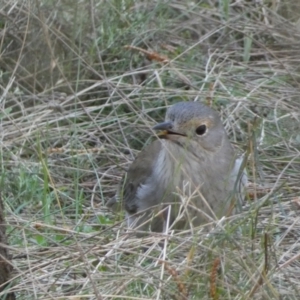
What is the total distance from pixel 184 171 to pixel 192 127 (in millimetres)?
295

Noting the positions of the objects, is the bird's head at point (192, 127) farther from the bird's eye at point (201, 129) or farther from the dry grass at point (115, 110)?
the dry grass at point (115, 110)

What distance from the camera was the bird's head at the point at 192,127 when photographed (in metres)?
5.87

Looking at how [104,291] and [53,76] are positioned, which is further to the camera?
[53,76]

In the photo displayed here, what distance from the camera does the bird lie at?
574 centimetres

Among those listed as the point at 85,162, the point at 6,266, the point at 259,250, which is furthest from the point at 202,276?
the point at 85,162

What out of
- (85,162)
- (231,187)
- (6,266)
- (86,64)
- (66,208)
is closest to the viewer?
(6,266)

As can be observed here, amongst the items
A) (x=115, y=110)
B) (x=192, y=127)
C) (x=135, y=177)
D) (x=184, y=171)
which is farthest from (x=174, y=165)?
(x=115, y=110)

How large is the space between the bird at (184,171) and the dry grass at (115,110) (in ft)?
0.59

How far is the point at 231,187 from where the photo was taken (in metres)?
5.87

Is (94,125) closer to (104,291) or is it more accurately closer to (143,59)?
(143,59)

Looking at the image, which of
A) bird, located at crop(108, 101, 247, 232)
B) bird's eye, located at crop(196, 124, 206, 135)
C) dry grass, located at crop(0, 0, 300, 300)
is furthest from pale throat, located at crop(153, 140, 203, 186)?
dry grass, located at crop(0, 0, 300, 300)

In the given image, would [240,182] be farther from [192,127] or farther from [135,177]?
[135,177]

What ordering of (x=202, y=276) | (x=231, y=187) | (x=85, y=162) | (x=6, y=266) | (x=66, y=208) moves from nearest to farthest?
(x=202, y=276)
(x=6, y=266)
(x=231, y=187)
(x=66, y=208)
(x=85, y=162)

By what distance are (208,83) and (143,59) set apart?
70 cm
